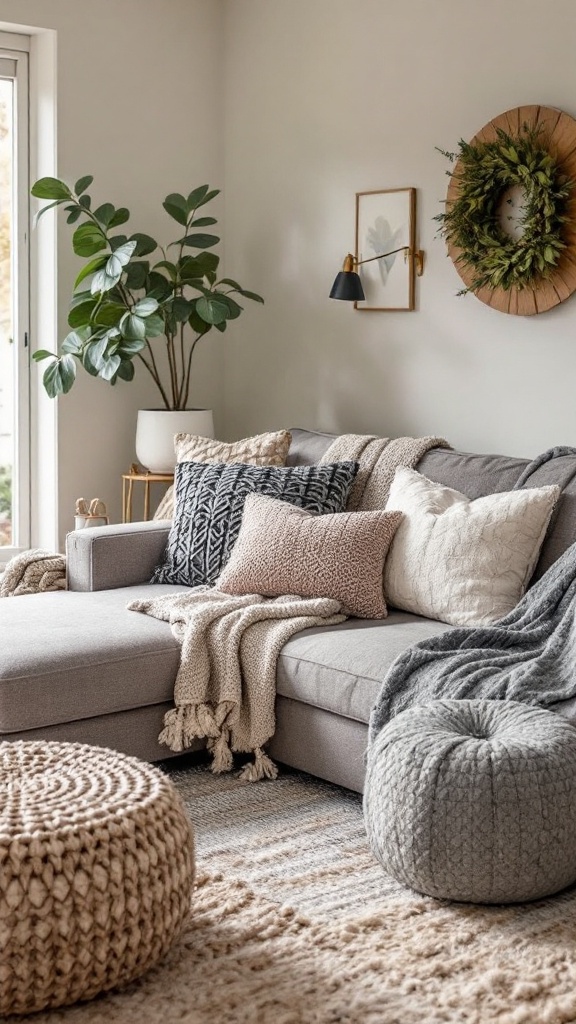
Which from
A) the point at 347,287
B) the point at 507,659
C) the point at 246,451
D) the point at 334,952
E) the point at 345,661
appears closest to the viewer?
the point at 334,952

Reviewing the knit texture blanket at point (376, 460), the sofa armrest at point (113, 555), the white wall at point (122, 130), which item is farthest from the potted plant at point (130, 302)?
the knit texture blanket at point (376, 460)

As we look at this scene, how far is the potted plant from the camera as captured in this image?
433 centimetres

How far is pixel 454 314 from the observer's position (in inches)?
160

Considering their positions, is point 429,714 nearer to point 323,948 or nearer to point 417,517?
point 323,948

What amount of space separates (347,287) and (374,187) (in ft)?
1.29

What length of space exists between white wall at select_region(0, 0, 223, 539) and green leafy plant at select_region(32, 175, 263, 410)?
14cm

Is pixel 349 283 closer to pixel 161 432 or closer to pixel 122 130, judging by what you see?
pixel 161 432

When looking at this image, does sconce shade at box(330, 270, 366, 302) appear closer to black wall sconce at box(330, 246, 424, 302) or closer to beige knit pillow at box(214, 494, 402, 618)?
black wall sconce at box(330, 246, 424, 302)

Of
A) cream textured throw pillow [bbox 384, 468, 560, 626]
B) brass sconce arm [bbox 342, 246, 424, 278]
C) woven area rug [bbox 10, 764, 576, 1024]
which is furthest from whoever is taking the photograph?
brass sconce arm [bbox 342, 246, 424, 278]

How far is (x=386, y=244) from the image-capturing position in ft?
14.0

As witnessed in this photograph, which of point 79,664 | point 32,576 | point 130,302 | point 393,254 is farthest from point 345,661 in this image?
point 130,302

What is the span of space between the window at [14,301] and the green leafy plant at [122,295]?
16 centimetres

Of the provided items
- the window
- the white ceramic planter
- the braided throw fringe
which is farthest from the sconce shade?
the braided throw fringe

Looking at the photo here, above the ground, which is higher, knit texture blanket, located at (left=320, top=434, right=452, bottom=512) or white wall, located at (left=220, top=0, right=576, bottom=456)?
white wall, located at (left=220, top=0, right=576, bottom=456)
